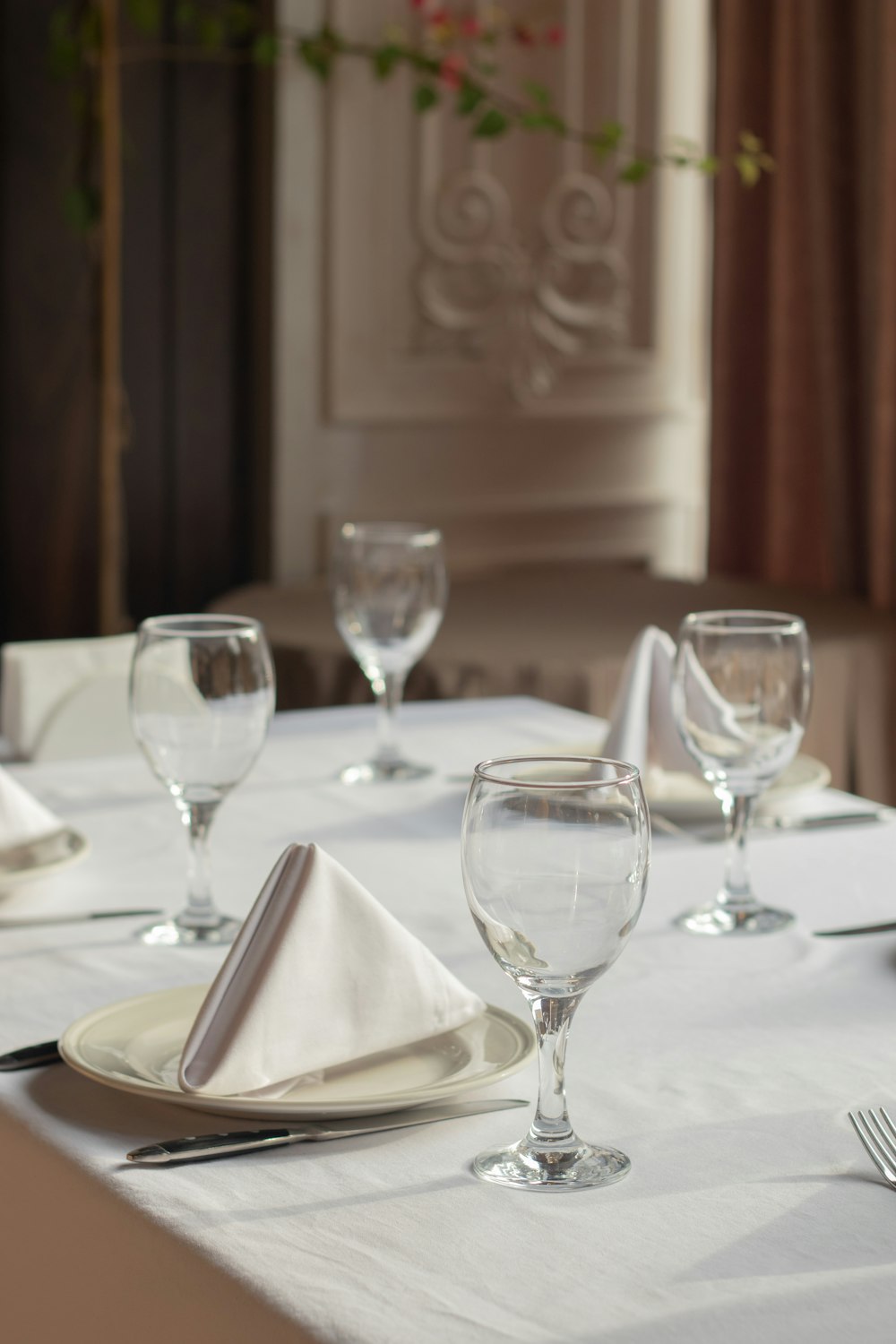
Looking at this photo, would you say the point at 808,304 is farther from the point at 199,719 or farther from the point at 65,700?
the point at 199,719

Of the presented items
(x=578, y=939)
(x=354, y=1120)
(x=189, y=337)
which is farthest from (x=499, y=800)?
(x=189, y=337)

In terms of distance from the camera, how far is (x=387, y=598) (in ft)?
4.64

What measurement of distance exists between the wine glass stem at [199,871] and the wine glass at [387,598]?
15.9 inches

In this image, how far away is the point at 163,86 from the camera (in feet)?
10.3

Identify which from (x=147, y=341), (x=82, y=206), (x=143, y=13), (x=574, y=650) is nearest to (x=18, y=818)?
(x=574, y=650)

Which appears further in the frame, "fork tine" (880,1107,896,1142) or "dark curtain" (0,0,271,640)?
"dark curtain" (0,0,271,640)

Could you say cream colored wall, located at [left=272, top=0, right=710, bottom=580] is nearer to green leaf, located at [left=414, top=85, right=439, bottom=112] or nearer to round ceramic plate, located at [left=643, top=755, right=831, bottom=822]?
green leaf, located at [left=414, top=85, right=439, bottom=112]

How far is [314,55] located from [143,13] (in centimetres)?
33

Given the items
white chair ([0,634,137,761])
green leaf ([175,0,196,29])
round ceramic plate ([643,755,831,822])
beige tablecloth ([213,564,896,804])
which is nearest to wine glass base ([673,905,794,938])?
round ceramic plate ([643,755,831,822])

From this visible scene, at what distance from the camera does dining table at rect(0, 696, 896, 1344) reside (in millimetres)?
557

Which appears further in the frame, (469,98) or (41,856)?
(469,98)

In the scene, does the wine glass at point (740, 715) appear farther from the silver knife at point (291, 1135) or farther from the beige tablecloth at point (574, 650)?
the beige tablecloth at point (574, 650)

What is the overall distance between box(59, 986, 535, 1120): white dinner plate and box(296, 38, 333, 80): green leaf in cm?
268

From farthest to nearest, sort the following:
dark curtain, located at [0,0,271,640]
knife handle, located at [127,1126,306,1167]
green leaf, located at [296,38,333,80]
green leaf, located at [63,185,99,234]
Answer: green leaf, located at [296,38,333,80] → dark curtain, located at [0,0,271,640] → green leaf, located at [63,185,99,234] → knife handle, located at [127,1126,306,1167]
